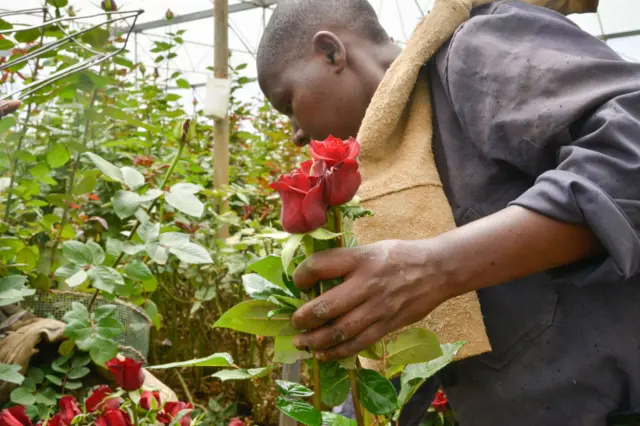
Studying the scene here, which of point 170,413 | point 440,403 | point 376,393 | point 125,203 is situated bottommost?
point 440,403

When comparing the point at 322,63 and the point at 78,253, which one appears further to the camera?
the point at 78,253

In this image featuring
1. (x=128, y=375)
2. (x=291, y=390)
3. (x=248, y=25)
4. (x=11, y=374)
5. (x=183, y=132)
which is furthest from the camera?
(x=248, y=25)

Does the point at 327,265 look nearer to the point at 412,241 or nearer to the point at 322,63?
the point at 412,241

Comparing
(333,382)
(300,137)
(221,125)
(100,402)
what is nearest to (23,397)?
(100,402)

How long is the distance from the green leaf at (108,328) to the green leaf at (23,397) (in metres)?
0.20

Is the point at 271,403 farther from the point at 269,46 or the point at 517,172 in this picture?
the point at 517,172

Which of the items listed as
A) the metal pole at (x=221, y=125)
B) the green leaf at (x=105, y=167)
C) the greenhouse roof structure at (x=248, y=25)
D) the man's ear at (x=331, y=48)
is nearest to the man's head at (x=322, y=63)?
the man's ear at (x=331, y=48)

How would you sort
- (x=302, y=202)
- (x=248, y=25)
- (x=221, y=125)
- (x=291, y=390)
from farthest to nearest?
(x=248, y=25) → (x=221, y=125) → (x=291, y=390) → (x=302, y=202)

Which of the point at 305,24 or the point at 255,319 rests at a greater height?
the point at 305,24

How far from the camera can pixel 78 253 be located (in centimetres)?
159

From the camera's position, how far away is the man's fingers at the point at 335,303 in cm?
78

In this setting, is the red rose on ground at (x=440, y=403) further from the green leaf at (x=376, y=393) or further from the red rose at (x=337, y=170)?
the red rose at (x=337, y=170)

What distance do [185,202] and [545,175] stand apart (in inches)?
39.4

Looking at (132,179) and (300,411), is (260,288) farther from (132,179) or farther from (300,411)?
(132,179)
